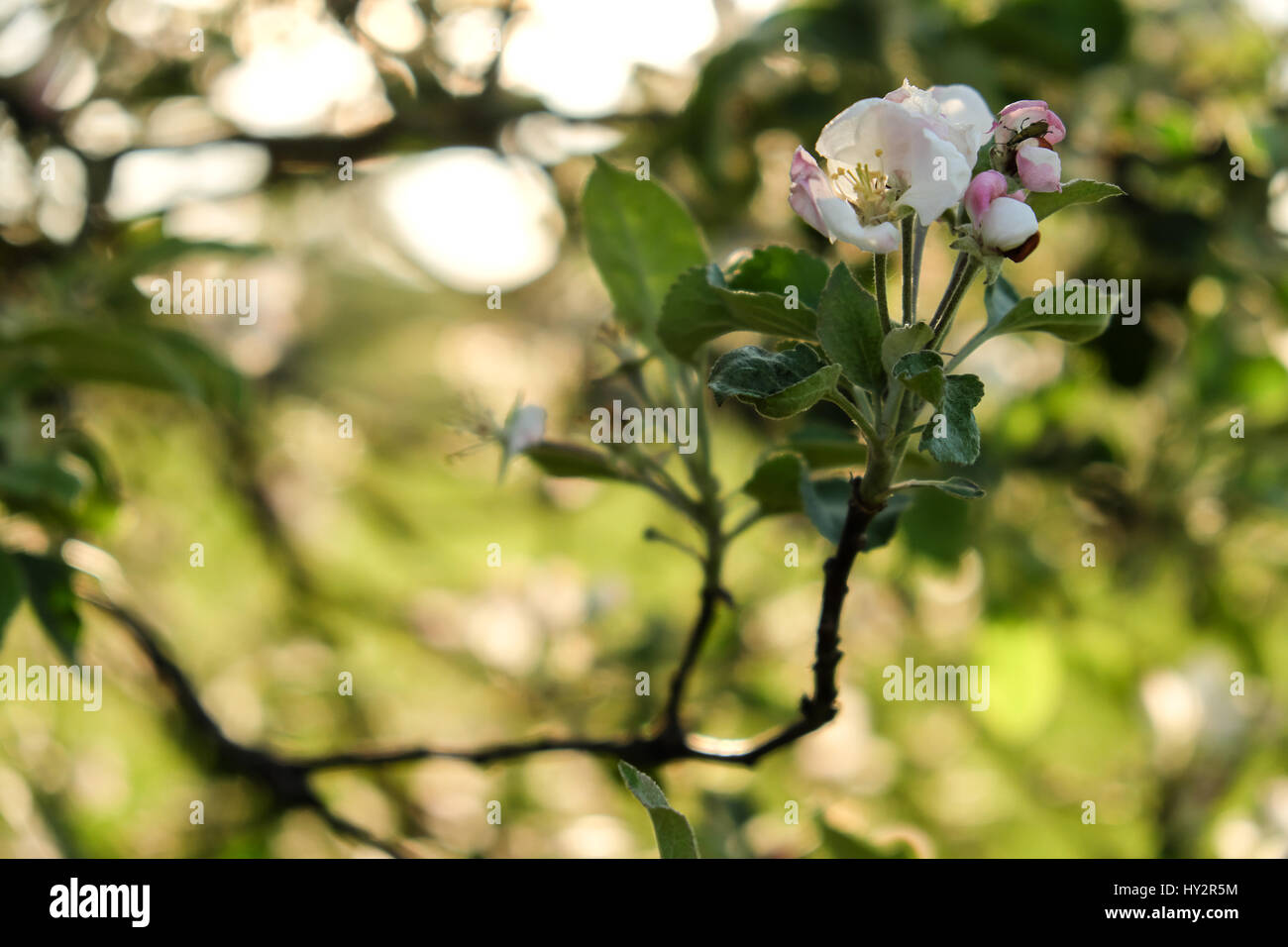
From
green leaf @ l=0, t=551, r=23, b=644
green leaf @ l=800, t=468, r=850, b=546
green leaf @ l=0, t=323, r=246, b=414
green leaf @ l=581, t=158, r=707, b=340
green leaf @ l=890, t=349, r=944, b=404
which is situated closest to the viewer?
green leaf @ l=890, t=349, r=944, b=404

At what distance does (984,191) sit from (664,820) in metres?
0.31

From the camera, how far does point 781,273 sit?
1.74ft

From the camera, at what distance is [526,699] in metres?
1.49

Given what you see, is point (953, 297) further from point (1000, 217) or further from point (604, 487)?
point (604, 487)

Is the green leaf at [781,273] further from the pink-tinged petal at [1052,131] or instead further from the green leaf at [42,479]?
the green leaf at [42,479]

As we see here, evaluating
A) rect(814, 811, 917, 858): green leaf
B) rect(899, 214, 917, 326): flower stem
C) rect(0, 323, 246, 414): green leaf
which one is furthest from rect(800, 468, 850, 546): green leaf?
rect(0, 323, 246, 414): green leaf

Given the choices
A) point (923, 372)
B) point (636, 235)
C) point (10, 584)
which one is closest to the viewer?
point (923, 372)

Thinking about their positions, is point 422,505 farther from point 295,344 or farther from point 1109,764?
point 1109,764

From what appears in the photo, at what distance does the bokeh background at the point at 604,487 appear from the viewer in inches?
46.4

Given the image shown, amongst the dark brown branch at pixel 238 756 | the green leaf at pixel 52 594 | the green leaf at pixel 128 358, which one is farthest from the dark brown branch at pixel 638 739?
the green leaf at pixel 128 358

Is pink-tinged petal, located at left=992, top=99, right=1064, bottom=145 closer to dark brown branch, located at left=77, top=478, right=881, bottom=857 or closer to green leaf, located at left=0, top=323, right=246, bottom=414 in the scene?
dark brown branch, located at left=77, top=478, right=881, bottom=857

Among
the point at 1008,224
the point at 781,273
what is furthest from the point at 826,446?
the point at 1008,224

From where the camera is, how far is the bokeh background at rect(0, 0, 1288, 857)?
118 centimetres

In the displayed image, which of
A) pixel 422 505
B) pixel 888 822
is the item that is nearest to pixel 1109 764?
pixel 888 822
